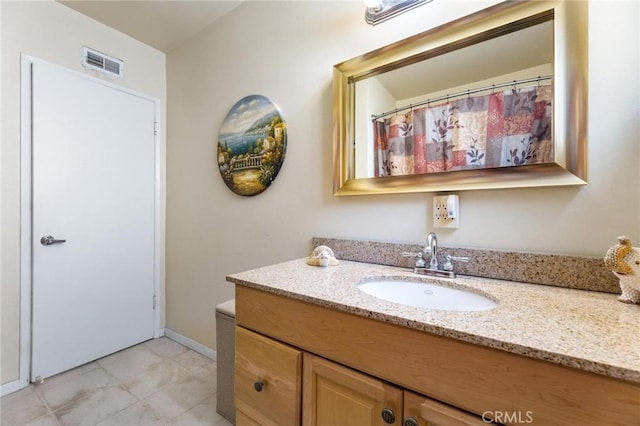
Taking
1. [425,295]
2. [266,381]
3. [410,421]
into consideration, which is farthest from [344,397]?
[425,295]

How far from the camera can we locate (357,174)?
4.42 feet

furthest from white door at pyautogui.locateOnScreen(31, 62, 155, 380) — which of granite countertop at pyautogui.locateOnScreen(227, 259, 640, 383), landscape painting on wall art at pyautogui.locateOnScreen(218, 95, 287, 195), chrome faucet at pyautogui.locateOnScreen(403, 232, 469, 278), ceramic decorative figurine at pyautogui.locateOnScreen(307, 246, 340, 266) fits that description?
chrome faucet at pyautogui.locateOnScreen(403, 232, 469, 278)

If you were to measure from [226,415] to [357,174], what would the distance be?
141 cm

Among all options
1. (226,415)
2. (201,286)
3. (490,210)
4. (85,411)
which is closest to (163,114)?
(201,286)

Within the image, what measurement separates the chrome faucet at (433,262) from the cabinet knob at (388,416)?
0.51 meters

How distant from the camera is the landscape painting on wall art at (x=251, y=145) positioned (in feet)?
5.42

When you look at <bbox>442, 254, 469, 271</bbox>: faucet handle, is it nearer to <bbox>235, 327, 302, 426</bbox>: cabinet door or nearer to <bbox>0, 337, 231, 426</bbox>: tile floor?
<bbox>235, 327, 302, 426</bbox>: cabinet door

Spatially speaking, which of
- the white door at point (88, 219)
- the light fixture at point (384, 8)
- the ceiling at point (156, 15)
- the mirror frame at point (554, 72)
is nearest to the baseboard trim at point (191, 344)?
the white door at point (88, 219)

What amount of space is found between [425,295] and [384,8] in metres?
1.23

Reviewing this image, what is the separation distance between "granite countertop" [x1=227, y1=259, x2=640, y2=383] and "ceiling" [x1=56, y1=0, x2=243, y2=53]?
75.5 inches

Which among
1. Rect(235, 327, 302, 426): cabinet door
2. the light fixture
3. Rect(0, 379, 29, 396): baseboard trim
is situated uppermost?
the light fixture

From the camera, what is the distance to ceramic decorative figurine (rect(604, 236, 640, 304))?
2.27 feet

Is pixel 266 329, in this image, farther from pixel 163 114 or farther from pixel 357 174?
pixel 163 114

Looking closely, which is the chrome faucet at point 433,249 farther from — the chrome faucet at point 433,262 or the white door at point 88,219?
the white door at point 88,219
